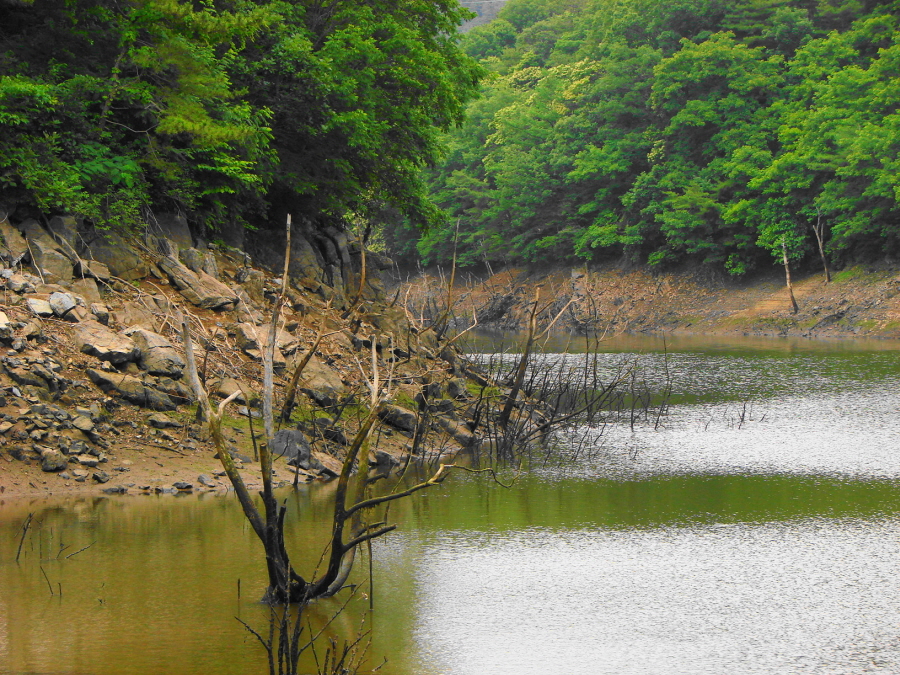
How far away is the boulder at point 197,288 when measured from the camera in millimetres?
17719

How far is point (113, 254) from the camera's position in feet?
56.6

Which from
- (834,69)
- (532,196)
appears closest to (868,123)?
(834,69)

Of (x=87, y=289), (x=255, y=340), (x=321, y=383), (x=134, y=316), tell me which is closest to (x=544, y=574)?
(x=321, y=383)

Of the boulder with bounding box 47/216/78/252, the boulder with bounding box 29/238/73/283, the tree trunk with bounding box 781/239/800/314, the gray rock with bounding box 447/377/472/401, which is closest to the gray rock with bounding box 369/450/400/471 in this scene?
the gray rock with bounding box 447/377/472/401

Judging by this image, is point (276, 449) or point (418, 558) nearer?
point (418, 558)

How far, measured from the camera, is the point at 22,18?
719 inches

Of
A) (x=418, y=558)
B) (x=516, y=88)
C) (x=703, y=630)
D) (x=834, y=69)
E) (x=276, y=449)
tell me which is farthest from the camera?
(x=516, y=88)

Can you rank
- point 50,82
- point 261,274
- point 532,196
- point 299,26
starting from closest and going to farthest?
point 50,82
point 261,274
point 299,26
point 532,196

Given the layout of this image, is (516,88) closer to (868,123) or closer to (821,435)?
(868,123)

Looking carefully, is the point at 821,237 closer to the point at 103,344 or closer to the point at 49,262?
the point at 49,262

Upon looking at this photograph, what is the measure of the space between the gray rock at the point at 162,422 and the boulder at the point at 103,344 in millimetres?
1148

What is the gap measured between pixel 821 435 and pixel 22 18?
708 inches

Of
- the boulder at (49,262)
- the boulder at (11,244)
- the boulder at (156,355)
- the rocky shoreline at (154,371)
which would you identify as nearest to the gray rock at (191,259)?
the rocky shoreline at (154,371)

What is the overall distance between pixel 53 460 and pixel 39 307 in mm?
3071
